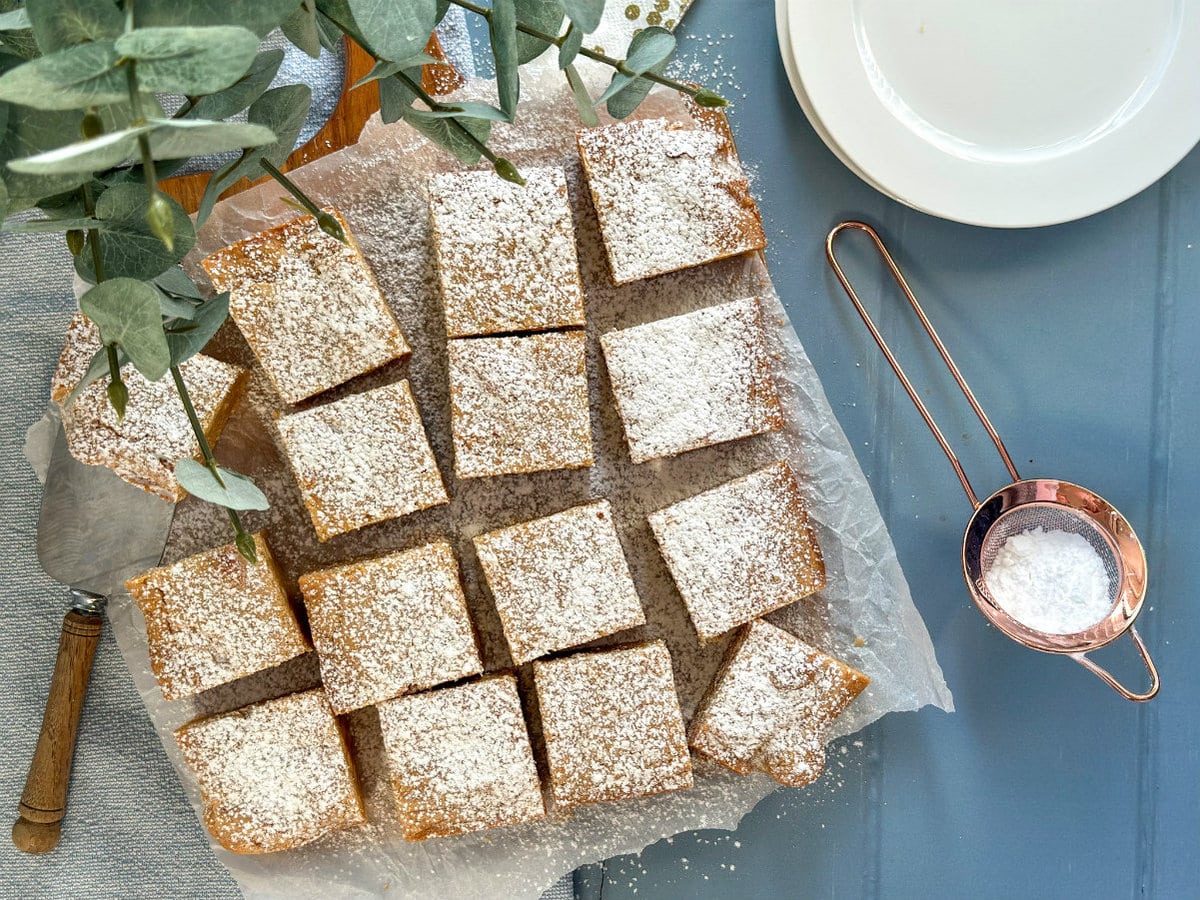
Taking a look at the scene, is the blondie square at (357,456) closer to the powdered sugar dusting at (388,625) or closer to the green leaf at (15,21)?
the powdered sugar dusting at (388,625)

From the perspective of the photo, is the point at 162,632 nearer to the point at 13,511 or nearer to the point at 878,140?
the point at 13,511

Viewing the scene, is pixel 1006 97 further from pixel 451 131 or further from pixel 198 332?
pixel 198 332

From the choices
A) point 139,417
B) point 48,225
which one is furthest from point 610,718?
point 48,225

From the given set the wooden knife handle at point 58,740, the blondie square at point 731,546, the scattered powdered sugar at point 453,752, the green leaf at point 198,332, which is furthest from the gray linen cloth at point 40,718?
the green leaf at point 198,332

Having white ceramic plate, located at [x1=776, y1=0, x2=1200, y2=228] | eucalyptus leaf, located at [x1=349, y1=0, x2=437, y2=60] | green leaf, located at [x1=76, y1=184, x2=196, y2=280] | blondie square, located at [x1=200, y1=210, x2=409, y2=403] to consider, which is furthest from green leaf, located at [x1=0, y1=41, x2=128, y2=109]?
white ceramic plate, located at [x1=776, y1=0, x2=1200, y2=228]

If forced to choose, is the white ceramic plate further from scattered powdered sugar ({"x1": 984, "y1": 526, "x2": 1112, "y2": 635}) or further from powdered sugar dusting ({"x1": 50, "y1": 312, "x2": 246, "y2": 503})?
powdered sugar dusting ({"x1": 50, "y1": 312, "x2": 246, "y2": 503})

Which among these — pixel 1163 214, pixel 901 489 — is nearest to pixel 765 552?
pixel 901 489
